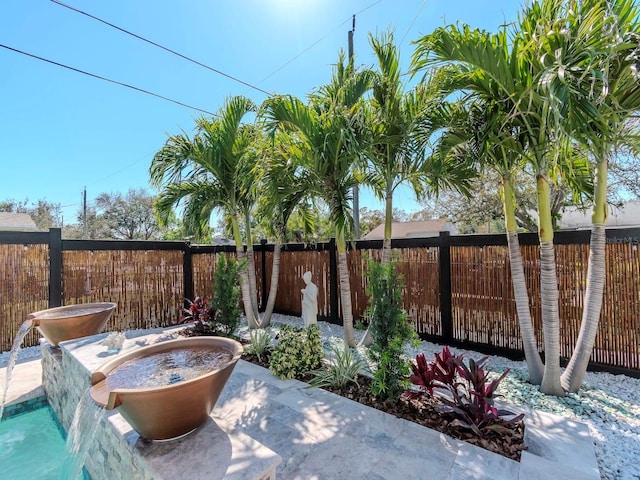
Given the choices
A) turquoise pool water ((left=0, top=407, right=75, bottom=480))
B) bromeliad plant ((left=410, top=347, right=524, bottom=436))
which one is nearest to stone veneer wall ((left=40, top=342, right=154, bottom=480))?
turquoise pool water ((left=0, top=407, right=75, bottom=480))

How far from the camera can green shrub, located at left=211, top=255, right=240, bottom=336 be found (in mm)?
5551

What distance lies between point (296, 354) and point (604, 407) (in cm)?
334

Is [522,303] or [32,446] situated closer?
[32,446]

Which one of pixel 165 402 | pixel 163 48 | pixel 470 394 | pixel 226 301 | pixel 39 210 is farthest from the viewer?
pixel 39 210

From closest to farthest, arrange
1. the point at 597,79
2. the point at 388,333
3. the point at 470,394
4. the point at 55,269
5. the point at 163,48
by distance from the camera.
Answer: the point at 597,79, the point at 470,394, the point at 388,333, the point at 55,269, the point at 163,48

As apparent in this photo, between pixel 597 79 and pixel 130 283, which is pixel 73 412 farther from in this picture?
pixel 597 79

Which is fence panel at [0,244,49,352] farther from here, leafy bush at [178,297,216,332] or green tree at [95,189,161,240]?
green tree at [95,189,161,240]

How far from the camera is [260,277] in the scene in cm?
860

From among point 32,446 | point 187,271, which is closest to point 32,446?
point 32,446

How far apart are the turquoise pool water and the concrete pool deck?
6.34ft

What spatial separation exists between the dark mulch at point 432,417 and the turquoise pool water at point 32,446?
3126 mm

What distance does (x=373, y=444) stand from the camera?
2.45 metres

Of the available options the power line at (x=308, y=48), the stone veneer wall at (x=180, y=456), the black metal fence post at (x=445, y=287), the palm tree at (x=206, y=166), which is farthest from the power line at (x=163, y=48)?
the stone veneer wall at (x=180, y=456)

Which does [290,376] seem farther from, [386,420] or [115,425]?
[115,425]
